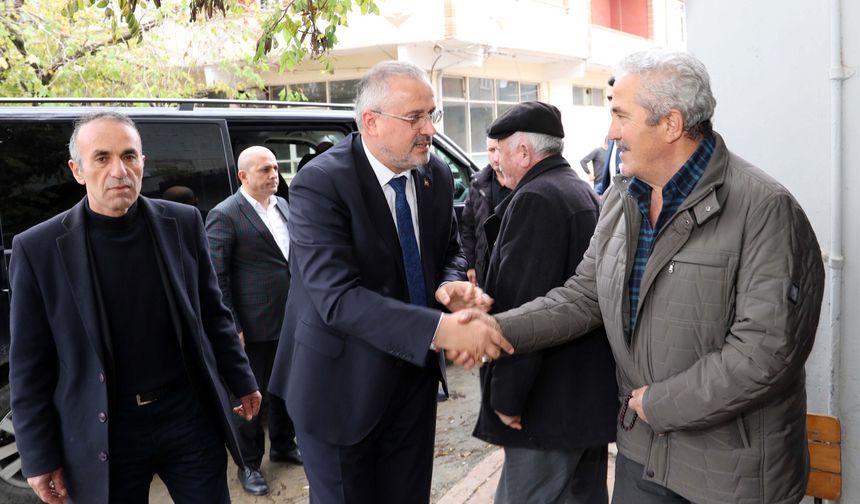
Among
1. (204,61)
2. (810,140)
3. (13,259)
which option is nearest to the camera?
(13,259)

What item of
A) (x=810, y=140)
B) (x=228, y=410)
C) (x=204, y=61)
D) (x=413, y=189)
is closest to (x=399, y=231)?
(x=413, y=189)

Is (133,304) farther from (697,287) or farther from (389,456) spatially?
(697,287)

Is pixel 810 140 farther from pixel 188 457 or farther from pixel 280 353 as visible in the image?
pixel 188 457

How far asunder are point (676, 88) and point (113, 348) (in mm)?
2063

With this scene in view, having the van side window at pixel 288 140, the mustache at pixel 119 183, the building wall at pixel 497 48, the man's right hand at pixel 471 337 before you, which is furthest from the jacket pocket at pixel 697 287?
the building wall at pixel 497 48

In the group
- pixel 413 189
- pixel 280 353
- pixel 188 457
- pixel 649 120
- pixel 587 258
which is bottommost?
pixel 188 457

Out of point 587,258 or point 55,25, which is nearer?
point 587,258

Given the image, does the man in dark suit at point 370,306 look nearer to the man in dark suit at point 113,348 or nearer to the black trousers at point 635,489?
the man in dark suit at point 113,348

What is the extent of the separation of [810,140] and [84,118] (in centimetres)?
284

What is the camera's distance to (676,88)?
211 centimetres

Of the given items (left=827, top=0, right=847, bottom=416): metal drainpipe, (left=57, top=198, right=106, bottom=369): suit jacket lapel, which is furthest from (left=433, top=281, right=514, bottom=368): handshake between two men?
(left=827, top=0, right=847, bottom=416): metal drainpipe

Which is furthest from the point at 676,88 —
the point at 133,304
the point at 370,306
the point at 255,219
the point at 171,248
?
the point at 255,219

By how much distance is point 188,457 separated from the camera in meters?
2.76

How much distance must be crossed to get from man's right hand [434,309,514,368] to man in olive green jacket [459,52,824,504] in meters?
0.45
